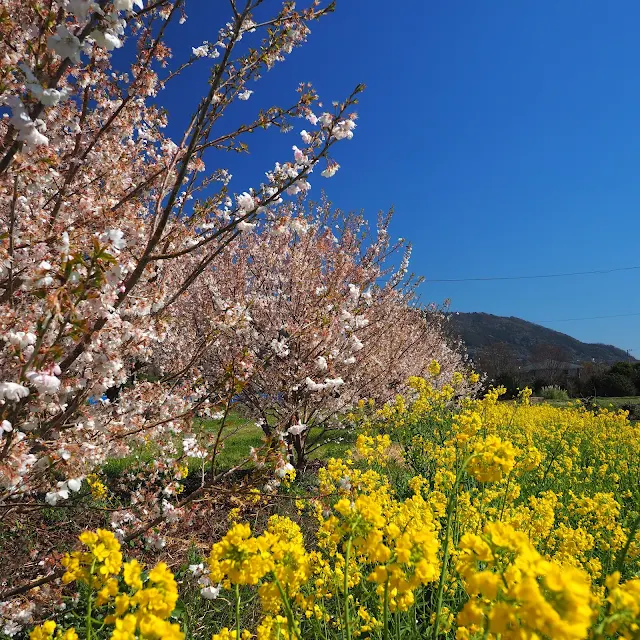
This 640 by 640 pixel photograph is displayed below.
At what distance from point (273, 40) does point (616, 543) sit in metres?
4.69

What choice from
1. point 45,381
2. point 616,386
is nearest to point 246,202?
point 45,381

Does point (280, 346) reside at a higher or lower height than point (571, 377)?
lower

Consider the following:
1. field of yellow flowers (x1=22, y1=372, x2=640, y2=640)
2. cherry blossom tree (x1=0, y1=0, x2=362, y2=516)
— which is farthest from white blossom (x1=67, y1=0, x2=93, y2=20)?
field of yellow flowers (x1=22, y1=372, x2=640, y2=640)

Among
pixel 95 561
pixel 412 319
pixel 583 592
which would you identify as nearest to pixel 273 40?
pixel 95 561

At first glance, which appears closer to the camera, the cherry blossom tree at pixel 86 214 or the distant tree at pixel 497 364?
the cherry blossom tree at pixel 86 214

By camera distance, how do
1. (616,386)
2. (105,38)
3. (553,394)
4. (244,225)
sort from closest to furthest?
(105,38) → (244,225) → (553,394) → (616,386)

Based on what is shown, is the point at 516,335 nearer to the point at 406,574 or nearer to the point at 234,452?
the point at 234,452

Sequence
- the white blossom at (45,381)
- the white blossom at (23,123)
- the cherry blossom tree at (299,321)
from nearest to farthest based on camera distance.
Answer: the white blossom at (23,123) → the white blossom at (45,381) → the cherry blossom tree at (299,321)

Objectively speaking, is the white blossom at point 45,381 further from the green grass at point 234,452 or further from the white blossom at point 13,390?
the green grass at point 234,452

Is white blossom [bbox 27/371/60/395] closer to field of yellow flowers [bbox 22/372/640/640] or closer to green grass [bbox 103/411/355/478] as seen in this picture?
field of yellow flowers [bbox 22/372/640/640]

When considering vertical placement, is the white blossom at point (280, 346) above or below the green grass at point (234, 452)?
above

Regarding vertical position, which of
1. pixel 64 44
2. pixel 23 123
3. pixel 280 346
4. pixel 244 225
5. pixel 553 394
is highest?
pixel 553 394

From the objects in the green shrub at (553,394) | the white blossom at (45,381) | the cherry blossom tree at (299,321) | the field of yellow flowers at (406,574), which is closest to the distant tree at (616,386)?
the green shrub at (553,394)

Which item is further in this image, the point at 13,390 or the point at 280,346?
the point at 280,346
